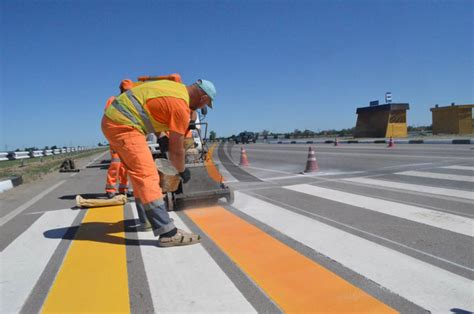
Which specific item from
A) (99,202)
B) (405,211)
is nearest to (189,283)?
(405,211)

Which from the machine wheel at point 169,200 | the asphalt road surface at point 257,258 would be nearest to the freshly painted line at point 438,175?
the asphalt road surface at point 257,258

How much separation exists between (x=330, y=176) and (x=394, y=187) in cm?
213

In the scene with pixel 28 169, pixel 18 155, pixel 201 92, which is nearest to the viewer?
pixel 201 92

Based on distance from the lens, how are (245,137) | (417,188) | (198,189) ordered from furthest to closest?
(245,137) → (417,188) → (198,189)

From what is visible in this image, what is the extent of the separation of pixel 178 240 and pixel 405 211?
3.28 m

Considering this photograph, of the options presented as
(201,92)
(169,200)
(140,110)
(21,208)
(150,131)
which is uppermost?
(201,92)

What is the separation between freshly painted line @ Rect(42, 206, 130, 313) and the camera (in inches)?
102

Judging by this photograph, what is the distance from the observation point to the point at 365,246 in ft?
11.9

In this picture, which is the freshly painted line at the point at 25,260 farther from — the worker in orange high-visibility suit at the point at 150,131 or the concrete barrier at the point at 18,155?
the concrete barrier at the point at 18,155

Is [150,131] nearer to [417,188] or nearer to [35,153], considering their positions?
[417,188]

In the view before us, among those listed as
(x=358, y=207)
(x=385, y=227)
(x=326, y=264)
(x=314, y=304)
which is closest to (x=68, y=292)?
(x=314, y=304)

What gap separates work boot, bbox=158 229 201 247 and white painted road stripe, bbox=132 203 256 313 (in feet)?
0.19

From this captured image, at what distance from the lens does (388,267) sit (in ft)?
10.2

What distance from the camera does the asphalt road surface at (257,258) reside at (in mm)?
2586
